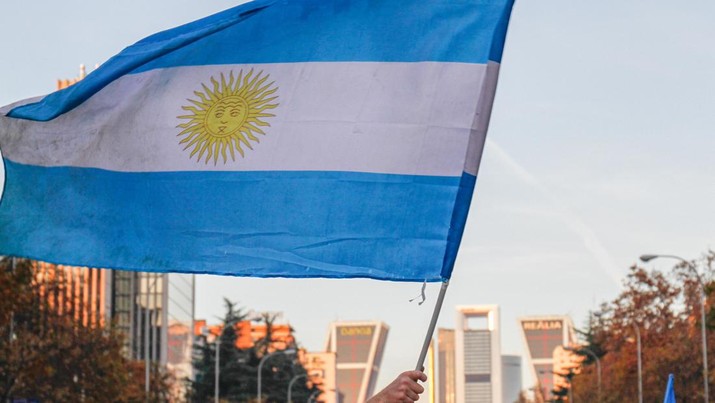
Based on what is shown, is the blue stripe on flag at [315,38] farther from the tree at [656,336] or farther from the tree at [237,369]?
the tree at [237,369]

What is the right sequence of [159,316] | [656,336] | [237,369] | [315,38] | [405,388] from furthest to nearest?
[159,316] < [237,369] < [656,336] < [315,38] < [405,388]

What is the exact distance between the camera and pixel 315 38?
10500 mm

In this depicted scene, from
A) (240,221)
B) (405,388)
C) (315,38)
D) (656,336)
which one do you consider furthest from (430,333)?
(656,336)

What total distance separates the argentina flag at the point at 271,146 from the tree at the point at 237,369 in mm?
102331

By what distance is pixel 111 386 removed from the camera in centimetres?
5759

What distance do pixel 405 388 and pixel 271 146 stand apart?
2.69m

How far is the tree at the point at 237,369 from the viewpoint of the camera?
4587 inches

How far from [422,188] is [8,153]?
116 inches

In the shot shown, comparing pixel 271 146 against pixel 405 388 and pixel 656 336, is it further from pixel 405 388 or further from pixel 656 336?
pixel 656 336

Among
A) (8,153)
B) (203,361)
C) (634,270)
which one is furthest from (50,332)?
(203,361)

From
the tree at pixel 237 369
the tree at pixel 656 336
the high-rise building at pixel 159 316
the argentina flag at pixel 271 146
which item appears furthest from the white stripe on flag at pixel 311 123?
the high-rise building at pixel 159 316

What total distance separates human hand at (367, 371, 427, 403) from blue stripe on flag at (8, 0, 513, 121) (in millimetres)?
2420

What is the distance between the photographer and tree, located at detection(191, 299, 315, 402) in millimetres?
116500

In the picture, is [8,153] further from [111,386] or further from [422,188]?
[111,386]
